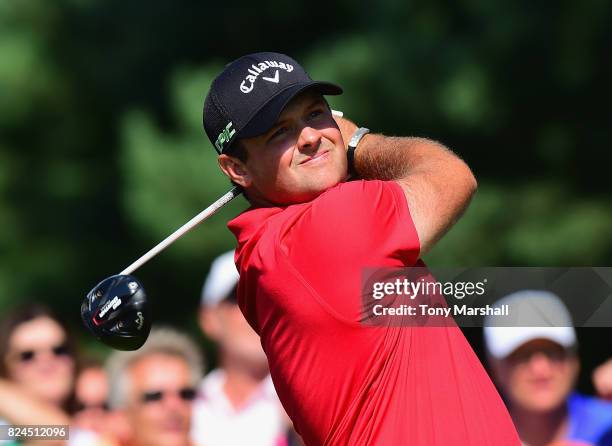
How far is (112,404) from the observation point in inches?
247

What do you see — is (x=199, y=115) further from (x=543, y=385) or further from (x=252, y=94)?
(x=252, y=94)

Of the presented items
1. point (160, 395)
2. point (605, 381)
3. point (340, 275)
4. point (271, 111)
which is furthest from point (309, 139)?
point (160, 395)

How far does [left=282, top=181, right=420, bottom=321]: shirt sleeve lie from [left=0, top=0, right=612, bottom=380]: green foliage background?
28.8 feet

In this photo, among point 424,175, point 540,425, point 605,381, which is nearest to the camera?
point 424,175

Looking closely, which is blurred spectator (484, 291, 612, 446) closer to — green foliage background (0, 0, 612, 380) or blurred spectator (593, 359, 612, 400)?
blurred spectator (593, 359, 612, 400)

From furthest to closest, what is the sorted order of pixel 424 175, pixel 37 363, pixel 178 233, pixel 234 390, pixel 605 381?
pixel 234 390 < pixel 37 363 < pixel 605 381 < pixel 178 233 < pixel 424 175

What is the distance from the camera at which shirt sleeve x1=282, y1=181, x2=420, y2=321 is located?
3.36 m

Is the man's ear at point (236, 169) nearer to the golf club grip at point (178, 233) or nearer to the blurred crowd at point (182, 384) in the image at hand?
the golf club grip at point (178, 233)

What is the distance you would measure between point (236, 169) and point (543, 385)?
1.99m

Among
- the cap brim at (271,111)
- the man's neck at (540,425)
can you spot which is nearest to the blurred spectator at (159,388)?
the man's neck at (540,425)

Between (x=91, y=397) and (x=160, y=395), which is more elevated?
(x=91, y=397)

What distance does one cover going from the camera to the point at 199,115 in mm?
13914

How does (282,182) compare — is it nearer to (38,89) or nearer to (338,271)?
(338,271)

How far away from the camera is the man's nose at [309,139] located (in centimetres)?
359
